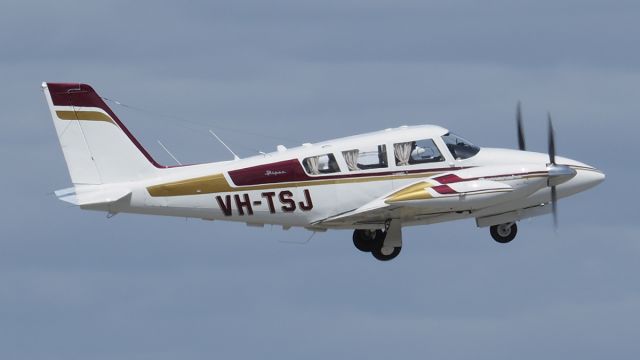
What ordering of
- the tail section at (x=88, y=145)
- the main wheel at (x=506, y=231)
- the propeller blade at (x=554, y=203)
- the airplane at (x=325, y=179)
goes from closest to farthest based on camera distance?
the airplane at (x=325, y=179) → the propeller blade at (x=554, y=203) → the tail section at (x=88, y=145) → the main wheel at (x=506, y=231)

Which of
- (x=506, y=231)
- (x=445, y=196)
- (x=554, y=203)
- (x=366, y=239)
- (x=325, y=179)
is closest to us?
(x=445, y=196)

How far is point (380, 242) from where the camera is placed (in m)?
44.5

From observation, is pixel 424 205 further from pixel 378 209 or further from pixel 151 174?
pixel 151 174

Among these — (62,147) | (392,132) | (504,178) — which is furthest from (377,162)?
(62,147)

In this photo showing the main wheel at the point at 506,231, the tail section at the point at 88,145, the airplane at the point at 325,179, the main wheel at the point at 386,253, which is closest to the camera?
the airplane at the point at 325,179

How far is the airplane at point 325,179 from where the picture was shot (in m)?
42.2

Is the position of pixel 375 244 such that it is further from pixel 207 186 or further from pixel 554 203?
pixel 207 186

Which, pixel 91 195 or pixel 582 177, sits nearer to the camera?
pixel 91 195

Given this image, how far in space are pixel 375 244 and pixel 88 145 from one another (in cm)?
893

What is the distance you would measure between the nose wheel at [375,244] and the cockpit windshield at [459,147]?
3.29m

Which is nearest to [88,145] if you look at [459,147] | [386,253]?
[386,253]

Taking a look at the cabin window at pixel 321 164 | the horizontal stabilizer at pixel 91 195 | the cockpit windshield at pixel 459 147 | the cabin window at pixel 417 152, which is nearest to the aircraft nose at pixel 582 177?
the cockpit windshield at pixel 459 147

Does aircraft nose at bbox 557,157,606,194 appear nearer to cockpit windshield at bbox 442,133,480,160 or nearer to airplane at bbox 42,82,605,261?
airplane at bbox 42,82,605,261

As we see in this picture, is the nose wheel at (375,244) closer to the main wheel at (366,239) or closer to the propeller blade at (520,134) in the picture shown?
the main wheel at (366,239)
